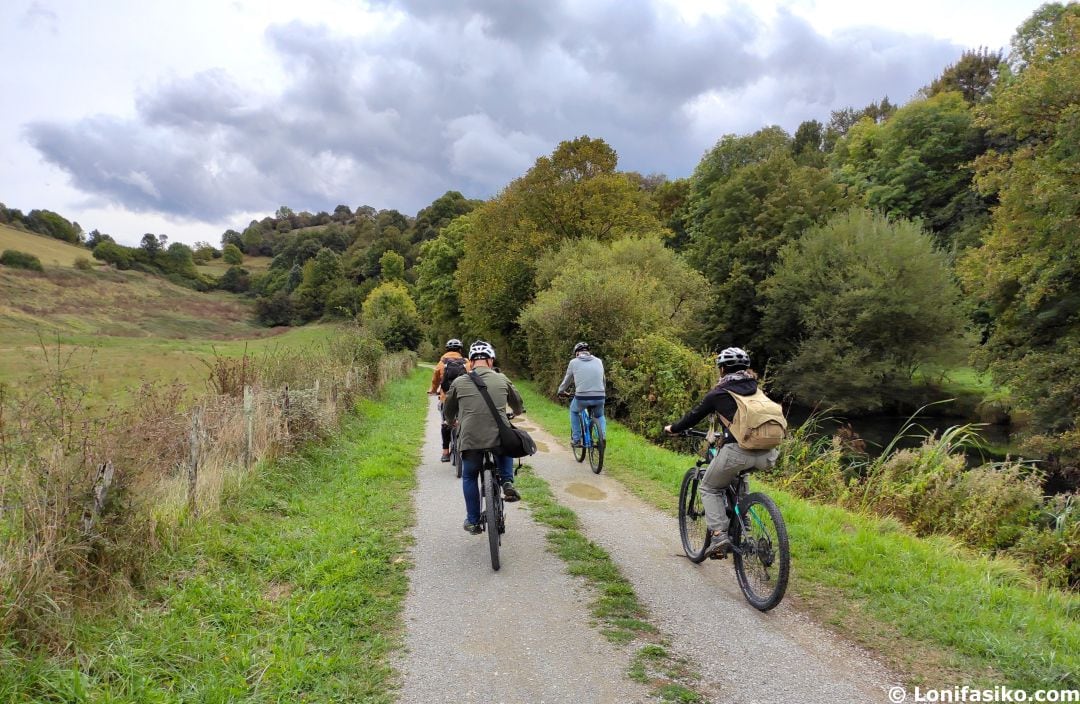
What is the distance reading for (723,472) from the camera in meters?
4.55

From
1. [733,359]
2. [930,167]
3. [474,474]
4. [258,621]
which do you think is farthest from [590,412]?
[930,167]

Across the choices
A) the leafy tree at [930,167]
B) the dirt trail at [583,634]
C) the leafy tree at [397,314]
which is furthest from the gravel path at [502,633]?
the leafy tree at [930,167]

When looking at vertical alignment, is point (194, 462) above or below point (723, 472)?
below

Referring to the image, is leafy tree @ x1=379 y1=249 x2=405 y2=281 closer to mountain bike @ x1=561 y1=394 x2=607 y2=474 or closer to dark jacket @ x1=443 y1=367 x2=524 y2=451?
mountain bike @ x1=561 y1=394 x2=607 y2=474

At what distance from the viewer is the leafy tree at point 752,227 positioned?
3216 cm

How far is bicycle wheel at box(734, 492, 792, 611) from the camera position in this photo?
3964 mm

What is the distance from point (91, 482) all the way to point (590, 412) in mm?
6770

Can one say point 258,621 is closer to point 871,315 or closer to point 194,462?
point 194,462

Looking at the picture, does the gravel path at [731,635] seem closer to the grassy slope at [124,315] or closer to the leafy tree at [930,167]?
the grassy slope at [124,315]

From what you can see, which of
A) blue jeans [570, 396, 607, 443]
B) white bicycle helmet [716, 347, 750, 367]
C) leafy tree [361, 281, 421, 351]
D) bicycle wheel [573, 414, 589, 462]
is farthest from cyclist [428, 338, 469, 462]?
leafy tree [361, 281, 421, 351]

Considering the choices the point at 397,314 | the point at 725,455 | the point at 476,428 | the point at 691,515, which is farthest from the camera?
the point at 397,314

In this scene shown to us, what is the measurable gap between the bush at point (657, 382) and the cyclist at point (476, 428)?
7857mm

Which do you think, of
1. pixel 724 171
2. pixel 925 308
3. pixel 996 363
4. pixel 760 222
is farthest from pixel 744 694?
pixel 724 171

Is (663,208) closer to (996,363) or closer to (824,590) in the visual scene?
(996,363)
